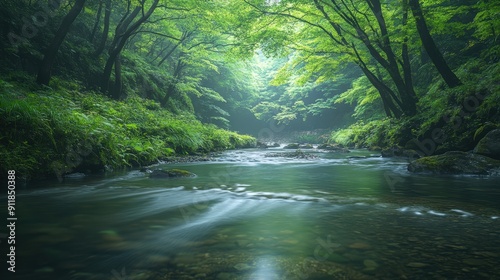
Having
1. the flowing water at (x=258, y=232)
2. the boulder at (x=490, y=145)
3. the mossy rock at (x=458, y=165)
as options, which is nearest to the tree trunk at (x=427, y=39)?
the boulder at (x=490, y=145)

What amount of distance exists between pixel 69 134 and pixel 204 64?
13525mm

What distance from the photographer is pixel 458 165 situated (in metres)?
6.43

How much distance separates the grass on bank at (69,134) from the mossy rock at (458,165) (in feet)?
23.9

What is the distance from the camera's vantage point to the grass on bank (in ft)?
17.2

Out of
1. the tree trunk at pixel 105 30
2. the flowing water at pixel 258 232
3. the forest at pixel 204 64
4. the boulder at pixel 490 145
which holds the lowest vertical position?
the flowing water at pixel 258 232

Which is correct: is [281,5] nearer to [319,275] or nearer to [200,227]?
[200,227]

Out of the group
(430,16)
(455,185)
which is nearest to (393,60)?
(430,16)

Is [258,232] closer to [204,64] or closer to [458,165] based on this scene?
[458,165]

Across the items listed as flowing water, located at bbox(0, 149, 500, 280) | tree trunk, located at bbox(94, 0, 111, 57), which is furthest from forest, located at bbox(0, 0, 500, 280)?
tree trunk, located at bbox(94, 0, 111, 57)

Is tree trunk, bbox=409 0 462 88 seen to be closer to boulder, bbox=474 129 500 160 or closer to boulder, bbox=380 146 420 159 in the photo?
boulder, bbox=380 146 420 159

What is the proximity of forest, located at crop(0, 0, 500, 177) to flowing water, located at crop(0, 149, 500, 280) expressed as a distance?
1.90 meters

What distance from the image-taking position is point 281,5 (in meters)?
10.9

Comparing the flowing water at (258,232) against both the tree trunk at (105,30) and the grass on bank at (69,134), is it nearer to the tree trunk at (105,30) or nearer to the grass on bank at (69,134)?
the grass on bank at (69,134)

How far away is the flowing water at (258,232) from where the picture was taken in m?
1.96
